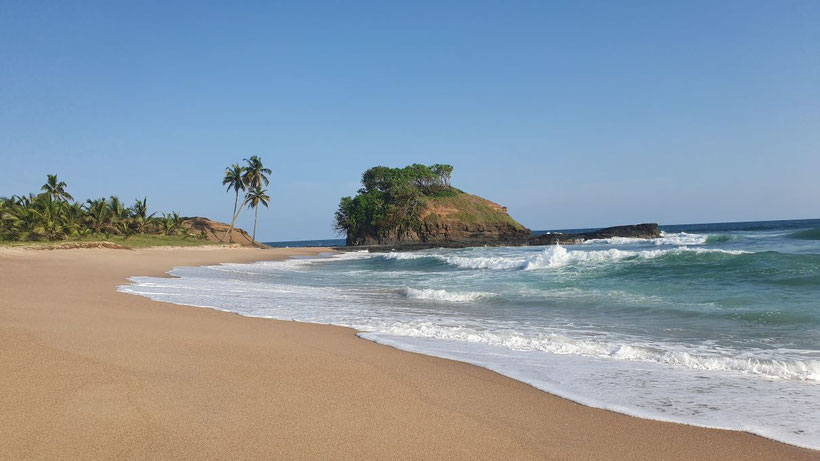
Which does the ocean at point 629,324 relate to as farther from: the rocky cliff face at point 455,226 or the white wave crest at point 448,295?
the rocky cliff face at point 455,226

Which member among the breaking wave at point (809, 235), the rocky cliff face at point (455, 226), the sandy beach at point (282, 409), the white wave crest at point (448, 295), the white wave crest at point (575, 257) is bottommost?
the white wave crest at point (448, 295)

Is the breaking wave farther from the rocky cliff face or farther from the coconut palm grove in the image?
the coconut palm grove

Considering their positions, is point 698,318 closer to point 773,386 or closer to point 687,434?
point 773,386

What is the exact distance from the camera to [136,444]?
120 inches

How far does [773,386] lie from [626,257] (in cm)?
1603

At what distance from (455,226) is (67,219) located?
3946 centimetres

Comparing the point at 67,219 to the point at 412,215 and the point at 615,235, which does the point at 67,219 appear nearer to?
the point at 412,215

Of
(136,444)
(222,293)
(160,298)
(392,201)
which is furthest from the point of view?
(392,201)

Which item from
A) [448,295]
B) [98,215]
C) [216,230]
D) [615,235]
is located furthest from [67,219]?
[615,235]

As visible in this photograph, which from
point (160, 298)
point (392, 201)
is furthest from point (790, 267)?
point (392, 201)

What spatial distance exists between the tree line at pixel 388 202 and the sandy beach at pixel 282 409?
53.9 m

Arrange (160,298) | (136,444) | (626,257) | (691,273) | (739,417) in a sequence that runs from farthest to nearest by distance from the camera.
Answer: (626,257) < (691,273) < (160,298) < (739,417) < (136,444)

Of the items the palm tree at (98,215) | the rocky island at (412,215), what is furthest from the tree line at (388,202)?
the palm tree at (98,215)

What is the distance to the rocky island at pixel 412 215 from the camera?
59.5 m
